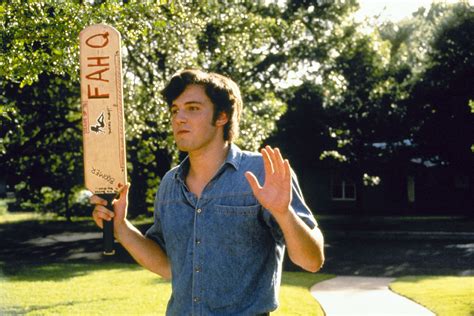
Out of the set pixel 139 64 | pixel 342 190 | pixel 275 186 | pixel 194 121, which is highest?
pixel 139 64

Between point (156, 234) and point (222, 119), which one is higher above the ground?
point (222, 119)

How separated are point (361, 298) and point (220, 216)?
8656 mm

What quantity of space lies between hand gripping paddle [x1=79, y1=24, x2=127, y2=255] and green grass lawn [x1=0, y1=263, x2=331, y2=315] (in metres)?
6.38

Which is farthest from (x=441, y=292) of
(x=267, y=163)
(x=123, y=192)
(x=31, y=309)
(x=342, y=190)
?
(x=342, y=190)

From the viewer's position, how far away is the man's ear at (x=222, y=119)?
2.94 m

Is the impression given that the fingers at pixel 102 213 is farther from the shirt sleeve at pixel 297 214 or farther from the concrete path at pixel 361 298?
the concrete path at pixel 361 298

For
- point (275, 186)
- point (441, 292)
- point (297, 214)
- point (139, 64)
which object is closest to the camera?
point (275, 186)

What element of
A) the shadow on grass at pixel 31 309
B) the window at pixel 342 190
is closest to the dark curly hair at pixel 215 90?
the shadow on grass at pixel 31 309

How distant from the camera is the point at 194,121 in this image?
2.88 m

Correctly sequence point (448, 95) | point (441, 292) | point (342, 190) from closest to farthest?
1. point (441, 292)
2. point (448, 95)
3. point (342, 190)

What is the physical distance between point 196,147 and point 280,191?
52 cm

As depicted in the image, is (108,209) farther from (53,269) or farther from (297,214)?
(53,269)

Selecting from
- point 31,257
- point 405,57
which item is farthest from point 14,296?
A: point 405,57

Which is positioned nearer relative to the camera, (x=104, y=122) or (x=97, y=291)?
(x=104, y=122)
